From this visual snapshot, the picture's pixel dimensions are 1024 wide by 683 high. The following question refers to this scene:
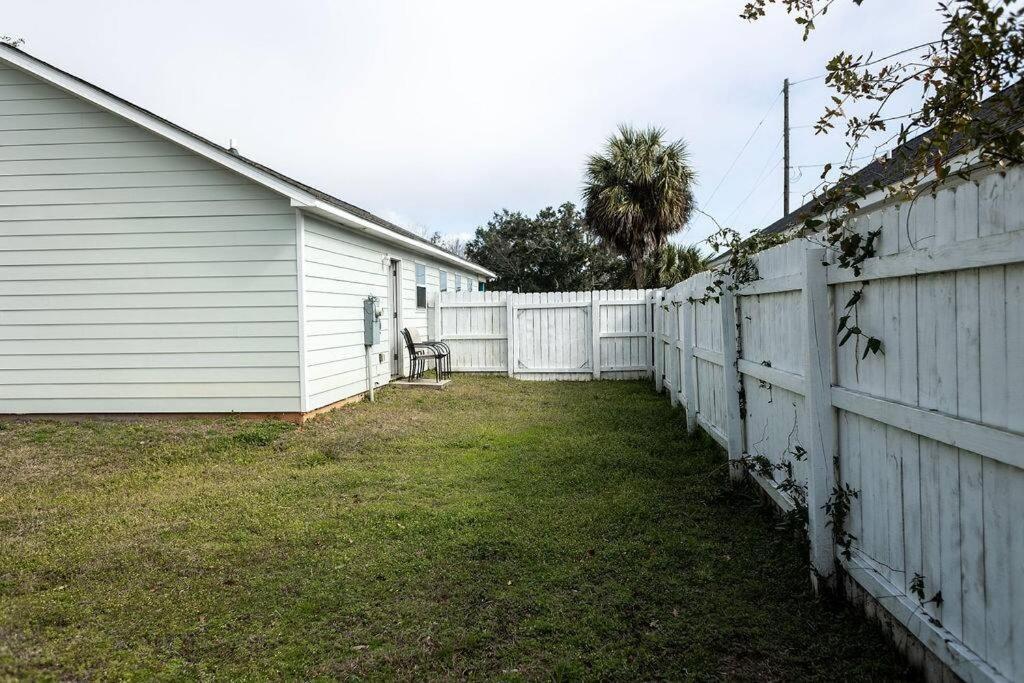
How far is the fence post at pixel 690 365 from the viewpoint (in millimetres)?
6711

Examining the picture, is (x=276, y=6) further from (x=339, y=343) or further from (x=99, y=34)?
(x=99, y=34)

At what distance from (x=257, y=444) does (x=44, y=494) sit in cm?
198

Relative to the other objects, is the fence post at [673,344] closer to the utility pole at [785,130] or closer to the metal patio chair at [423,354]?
the metal patio chair at [423,354]

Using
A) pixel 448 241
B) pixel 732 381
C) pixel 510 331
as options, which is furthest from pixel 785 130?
pixel 448 241

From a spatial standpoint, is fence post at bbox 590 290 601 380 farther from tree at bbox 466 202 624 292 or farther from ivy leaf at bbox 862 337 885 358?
tree at bbox 466 202 624 292

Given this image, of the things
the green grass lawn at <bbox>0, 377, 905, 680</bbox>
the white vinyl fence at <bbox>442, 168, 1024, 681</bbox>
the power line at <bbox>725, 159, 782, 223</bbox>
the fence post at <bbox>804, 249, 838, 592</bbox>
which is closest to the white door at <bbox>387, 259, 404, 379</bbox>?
the green grass lawn at <bbox>0, 377, 905, 680</bbox>

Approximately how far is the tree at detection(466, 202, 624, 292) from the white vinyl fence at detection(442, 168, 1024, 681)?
25246 millimetres

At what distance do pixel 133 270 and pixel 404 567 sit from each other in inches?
247

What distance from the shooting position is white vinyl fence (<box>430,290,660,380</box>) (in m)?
12.7

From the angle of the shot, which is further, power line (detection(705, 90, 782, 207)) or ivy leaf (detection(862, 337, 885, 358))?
power line (detection(705, 90, 782, 207))

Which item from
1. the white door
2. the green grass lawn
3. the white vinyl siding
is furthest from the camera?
the white door

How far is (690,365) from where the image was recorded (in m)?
6.84

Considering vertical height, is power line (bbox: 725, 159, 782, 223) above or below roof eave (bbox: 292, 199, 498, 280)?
above

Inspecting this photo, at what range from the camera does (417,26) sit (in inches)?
412
